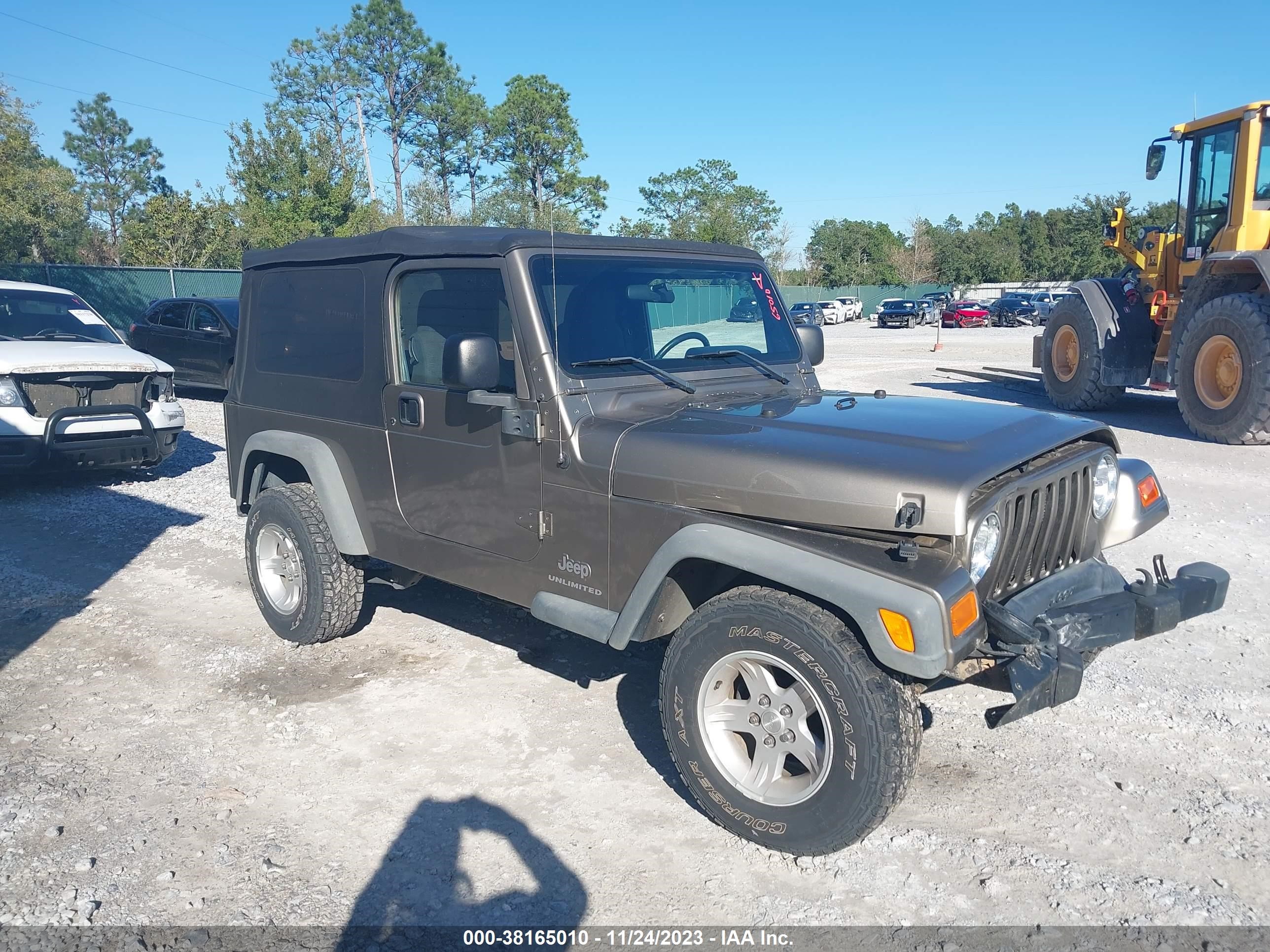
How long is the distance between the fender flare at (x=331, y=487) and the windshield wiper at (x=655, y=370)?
5.47 ft

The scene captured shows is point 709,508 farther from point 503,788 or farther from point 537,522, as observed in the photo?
point 503,788

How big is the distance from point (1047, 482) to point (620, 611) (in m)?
1.58

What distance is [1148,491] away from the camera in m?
3.93

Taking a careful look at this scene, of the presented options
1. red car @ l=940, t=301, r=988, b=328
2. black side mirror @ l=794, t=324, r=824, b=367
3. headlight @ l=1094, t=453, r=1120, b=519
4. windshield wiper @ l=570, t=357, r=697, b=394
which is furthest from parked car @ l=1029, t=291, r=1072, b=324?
windshield wiper @ l=570, t=357, r=697, b=394

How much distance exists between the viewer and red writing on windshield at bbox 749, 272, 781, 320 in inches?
188

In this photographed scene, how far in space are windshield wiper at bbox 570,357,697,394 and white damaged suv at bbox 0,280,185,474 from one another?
632 centimetres

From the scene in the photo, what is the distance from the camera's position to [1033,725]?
4129 mm

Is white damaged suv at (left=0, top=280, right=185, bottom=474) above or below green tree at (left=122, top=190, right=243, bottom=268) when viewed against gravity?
below

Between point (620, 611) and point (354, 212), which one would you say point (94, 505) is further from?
point (354, 212)

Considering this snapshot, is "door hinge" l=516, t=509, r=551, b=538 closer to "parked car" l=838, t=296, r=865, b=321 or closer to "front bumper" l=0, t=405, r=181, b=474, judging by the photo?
"front bumper" l=0, t=405, r=181, b=474

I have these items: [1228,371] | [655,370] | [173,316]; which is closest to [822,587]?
[655,370]

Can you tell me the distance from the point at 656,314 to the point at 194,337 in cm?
1270

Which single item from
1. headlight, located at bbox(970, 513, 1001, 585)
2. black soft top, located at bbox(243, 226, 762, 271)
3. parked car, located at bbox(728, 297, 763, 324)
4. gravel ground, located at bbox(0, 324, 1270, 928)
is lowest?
A: gravel ground, located at bbox(0, 324, 1270, 928)

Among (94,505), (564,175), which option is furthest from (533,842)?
(564,175)
